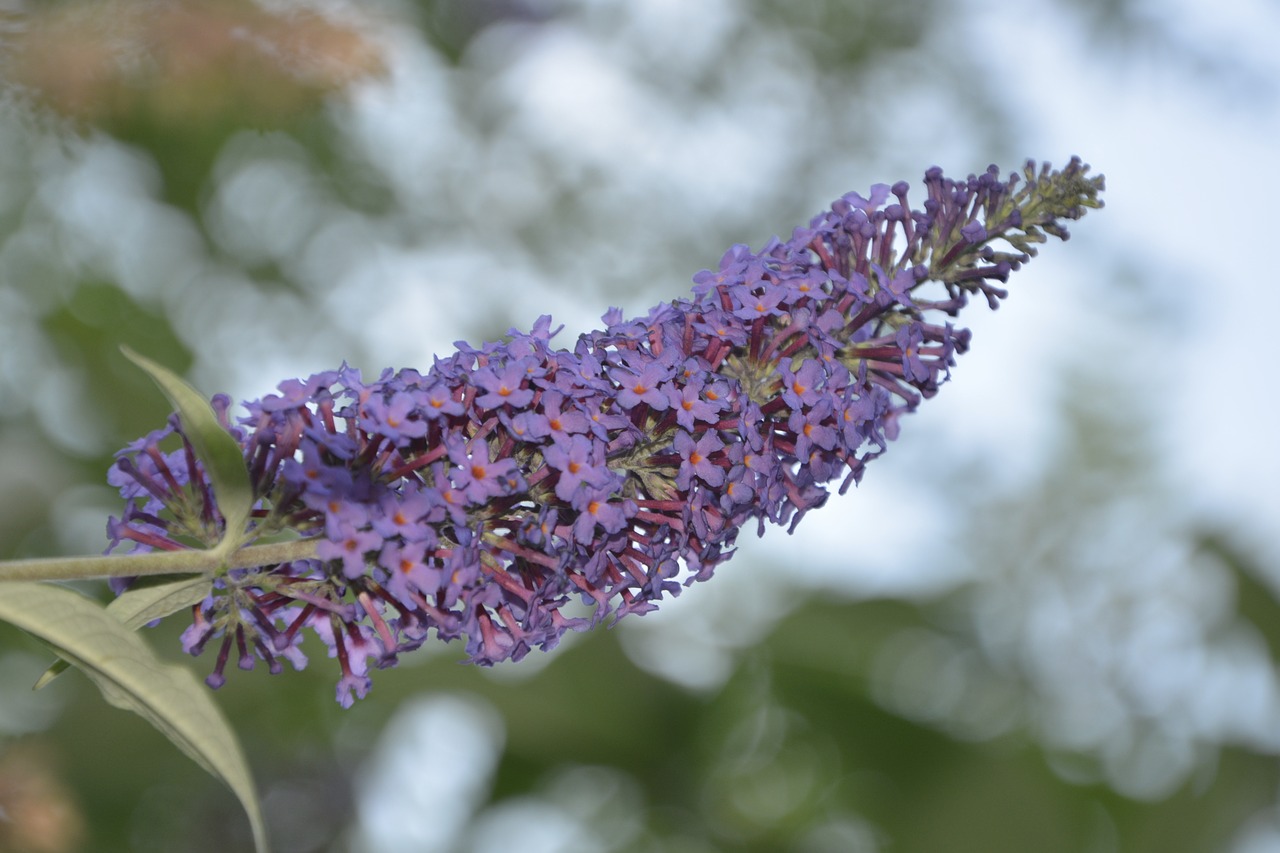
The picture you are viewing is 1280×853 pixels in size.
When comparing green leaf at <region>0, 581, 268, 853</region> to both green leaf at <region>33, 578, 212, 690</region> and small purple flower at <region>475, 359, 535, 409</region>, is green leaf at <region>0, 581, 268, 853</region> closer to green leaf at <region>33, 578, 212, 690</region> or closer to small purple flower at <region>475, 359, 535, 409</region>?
green leaf at <region>33, 578, 212, 690</region>

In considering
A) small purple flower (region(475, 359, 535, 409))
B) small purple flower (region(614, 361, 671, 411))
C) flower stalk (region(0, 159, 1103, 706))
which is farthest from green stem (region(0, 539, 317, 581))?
small purple flower (region(614, 361, 671, 411))

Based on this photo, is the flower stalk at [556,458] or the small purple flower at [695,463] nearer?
the flower stalk at [556,458]

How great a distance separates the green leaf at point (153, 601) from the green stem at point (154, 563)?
0.8 inches

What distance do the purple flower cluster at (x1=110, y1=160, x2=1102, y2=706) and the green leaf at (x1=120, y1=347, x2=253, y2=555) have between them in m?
0.04

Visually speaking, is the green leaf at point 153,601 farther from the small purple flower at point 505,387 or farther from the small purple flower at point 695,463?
the small purple flower at point 695,463

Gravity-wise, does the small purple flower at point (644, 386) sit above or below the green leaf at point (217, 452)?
above

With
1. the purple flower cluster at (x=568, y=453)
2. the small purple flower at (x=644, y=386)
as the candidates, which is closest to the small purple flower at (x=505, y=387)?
the purple flower cluster at (x=568, y=453)

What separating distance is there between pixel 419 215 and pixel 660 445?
155 inches

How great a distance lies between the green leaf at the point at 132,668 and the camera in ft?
3.08

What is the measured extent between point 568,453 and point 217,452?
1.21 ft

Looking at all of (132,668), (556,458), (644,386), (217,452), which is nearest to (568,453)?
(556,458)

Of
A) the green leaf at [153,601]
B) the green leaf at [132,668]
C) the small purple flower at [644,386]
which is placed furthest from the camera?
the small purple flower at [644,386]

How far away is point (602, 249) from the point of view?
5.37m

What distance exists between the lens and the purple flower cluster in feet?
3.81
